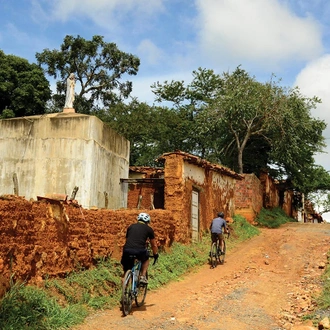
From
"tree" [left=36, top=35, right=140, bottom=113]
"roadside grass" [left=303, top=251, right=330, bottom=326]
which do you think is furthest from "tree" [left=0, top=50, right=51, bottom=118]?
"roadside grass" [left=303, top=251, right=330, bottom=326]

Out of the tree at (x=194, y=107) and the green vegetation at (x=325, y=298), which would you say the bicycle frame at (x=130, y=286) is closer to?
the green vegetation at (x=325, y=298)

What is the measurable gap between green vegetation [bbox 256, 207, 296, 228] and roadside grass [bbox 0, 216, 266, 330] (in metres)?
12.5

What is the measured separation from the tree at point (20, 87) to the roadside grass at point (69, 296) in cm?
1923

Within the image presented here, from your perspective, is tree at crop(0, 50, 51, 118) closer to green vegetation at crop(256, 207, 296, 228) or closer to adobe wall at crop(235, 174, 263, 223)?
adobe wall at crop(235, 174, 263, 223)

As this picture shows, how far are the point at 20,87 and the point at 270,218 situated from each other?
18060 mm

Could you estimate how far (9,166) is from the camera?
15242 mm

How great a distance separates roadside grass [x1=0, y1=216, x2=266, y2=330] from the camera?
6.12m

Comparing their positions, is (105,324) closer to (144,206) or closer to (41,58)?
(144,206)

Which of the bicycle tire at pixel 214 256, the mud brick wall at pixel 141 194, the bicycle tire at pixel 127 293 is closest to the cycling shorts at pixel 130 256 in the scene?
the bicycle tire at pixel 127 293

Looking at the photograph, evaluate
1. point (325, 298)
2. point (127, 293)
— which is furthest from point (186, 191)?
point (127, 293)

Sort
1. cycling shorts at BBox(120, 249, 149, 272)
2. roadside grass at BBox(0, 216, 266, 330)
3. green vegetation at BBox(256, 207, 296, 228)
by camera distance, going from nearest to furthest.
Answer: roadside grass at BBox(0, 216, 266, 330) → cycling shorts at BBox(120, 249, 149, 272) → green vegetation at BBox(256, 207, 296, 228)

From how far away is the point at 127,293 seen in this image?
727 centimetres

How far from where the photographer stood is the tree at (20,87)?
2719 centimetres

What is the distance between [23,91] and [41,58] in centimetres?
715
